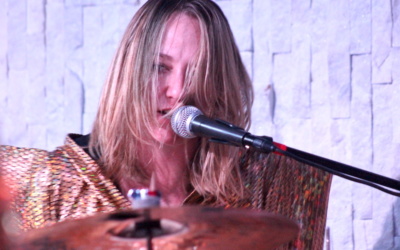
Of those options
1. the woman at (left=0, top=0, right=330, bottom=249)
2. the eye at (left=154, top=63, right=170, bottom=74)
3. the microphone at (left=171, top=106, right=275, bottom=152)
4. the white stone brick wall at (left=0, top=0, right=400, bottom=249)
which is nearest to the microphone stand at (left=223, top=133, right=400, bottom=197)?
the microphone at (left=171, top=106, right=275, bottom=152)

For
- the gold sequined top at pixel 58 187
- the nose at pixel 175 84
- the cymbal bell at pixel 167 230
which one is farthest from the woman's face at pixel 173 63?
the cymbal bell at pixel 167 230

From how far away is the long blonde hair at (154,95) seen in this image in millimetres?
1750

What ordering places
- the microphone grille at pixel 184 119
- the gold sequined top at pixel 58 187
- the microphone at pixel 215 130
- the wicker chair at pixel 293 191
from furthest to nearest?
1. the wicker chair at pixel 293 191
2. the gold sequined top at pixel 58 187
3. the microphone grille at pixel 184 119
4. the microphone at pixel 215 130

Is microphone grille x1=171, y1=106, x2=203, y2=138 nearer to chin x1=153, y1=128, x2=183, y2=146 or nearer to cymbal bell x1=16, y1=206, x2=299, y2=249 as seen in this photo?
chin x1=153, y1=128, x2=183, y2=146

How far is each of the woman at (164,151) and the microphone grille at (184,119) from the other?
0.55 ft

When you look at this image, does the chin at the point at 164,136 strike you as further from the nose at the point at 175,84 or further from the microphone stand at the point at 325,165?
the microphone stand at the point at 325,165

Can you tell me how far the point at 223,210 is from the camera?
3.43 feet

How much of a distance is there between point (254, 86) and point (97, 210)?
730 millimetres

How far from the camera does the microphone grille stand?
144 cm

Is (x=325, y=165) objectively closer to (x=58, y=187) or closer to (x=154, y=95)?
(x=154, y=95)

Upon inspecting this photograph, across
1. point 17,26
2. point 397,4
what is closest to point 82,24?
point 17,26

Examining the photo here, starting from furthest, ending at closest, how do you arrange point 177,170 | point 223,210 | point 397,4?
point 397,4 < point 177,170 < point 223,210

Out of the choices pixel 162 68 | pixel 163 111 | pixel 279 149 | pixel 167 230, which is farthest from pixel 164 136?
pixel 167 230

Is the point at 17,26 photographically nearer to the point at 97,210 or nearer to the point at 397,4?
the point at 97,210
